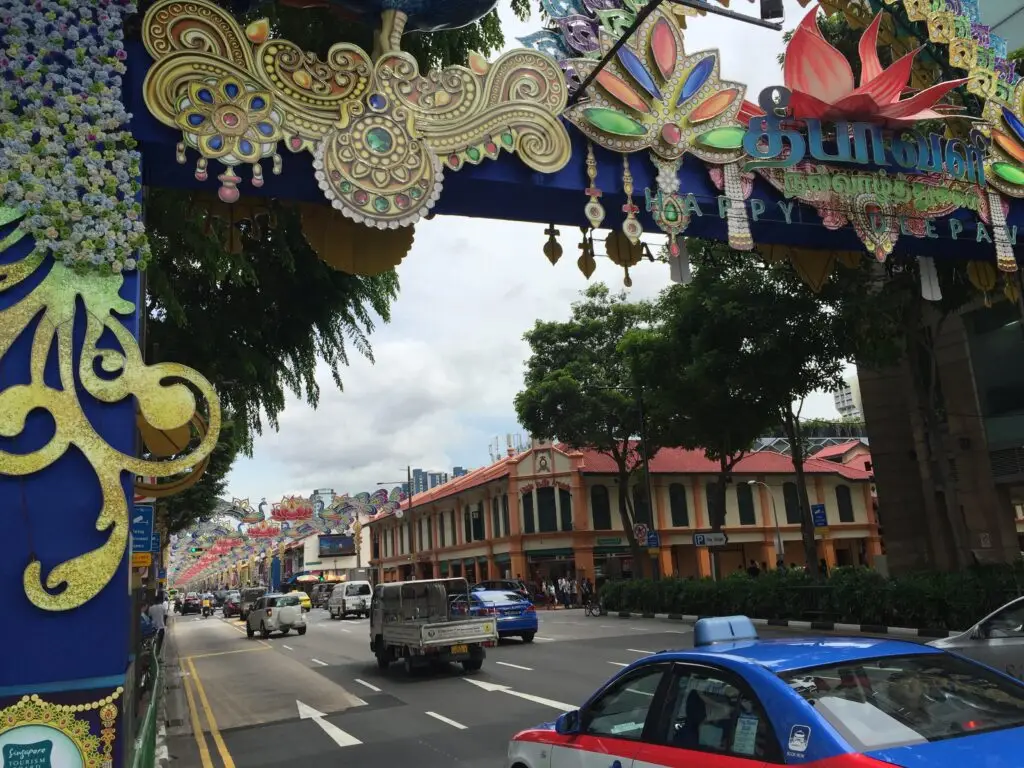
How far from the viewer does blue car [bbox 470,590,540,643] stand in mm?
22344

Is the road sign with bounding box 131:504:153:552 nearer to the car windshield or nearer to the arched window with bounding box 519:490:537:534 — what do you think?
the car windshield

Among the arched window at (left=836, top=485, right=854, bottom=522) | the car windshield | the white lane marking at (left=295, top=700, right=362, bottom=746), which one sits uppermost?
the arched window at (left=836, top=485, right=854, bottom=522)

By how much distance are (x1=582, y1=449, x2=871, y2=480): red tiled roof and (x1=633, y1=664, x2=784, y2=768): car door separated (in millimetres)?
40779

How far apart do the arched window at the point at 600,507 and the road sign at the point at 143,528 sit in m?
35.1

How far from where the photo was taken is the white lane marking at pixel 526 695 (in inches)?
452

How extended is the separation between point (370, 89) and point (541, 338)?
2993 centimetres

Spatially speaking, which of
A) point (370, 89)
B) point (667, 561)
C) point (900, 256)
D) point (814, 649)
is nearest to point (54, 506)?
point (370, 89)

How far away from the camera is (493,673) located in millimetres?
16203

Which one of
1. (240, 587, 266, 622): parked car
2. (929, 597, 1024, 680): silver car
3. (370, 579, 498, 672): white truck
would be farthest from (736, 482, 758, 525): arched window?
(929, 597, 1024, 680): silver car

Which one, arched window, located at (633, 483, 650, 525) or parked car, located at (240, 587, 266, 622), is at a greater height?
arched window, located at (633, 483, 650, 525)

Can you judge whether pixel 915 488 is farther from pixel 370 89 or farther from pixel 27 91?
pixel 27 91

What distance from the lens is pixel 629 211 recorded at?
880 centimetres

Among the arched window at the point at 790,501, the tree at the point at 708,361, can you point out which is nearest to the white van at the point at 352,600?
the arched window at the point at 790,501

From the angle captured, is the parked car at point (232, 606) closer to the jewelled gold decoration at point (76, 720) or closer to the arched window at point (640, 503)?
the arched window at point (640, 503)
